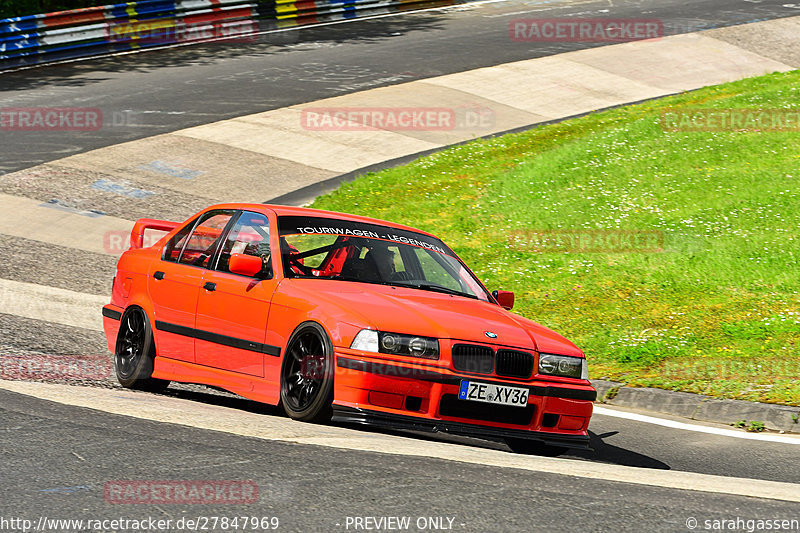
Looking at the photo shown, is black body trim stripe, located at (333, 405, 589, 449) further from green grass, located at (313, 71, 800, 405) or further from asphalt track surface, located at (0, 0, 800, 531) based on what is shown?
green grass, located at (313, 71, 800, 405)

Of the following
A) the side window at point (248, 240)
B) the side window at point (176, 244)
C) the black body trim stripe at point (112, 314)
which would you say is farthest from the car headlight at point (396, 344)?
the black body trim stripe at point (112, 314)

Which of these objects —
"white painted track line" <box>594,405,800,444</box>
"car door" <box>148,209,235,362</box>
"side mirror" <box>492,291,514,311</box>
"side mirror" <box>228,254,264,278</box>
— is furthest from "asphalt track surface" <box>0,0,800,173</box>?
"white painted track line" <box>594,405,800,444</box>

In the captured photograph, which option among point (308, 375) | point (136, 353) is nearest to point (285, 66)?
point (136, 353)

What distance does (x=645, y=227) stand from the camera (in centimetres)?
1331

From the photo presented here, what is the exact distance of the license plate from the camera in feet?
21.4

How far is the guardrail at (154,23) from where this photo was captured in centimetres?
2394

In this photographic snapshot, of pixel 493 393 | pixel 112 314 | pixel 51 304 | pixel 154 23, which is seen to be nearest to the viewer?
pixel 493 393

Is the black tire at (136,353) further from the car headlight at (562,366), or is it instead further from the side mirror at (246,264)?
the car headlight at (562,366)

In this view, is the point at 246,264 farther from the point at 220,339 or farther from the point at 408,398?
the point at 408,398

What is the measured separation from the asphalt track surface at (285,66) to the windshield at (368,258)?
→ 10330 mm

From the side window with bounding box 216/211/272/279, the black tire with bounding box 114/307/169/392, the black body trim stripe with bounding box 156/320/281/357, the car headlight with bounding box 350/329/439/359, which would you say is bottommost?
the black tire with bounding box 114/307/169/392

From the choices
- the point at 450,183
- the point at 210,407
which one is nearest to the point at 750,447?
the point at 210,407

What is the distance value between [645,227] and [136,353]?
7245 millimetres

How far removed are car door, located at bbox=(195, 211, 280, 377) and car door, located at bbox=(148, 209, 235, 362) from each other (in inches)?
5.4
